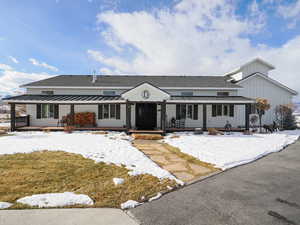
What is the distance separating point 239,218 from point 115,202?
237 cm

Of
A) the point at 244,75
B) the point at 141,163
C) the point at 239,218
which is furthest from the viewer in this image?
the point at 244,75

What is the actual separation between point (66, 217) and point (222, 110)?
47.7 feet

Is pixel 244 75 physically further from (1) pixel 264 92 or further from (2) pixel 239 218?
(2) pixel 239 218

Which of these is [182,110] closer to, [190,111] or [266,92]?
[190,111]

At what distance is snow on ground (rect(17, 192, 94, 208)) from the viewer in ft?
10.0

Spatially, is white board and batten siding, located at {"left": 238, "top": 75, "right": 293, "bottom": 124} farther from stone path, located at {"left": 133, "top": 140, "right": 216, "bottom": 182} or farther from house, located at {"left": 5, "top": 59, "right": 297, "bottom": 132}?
stone path, located at {"left": 133, "top": 140, "right": 216, "bottom": 182}

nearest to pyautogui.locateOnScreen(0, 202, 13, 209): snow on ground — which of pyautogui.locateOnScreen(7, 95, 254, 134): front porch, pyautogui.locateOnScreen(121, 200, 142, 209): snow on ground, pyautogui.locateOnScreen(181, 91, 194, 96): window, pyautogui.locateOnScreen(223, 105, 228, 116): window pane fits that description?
pyautogui.locateOnScreen(121, 200, 142, 209): snow on ground

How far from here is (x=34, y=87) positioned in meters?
14.2

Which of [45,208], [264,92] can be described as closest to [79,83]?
[45,208]

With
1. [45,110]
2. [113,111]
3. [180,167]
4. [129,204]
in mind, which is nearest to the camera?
[129,204]

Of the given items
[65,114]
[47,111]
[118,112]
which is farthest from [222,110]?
[47,111]

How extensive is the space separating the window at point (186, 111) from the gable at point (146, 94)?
2889mm

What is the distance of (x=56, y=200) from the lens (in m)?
3.16

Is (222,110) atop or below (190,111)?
atop
